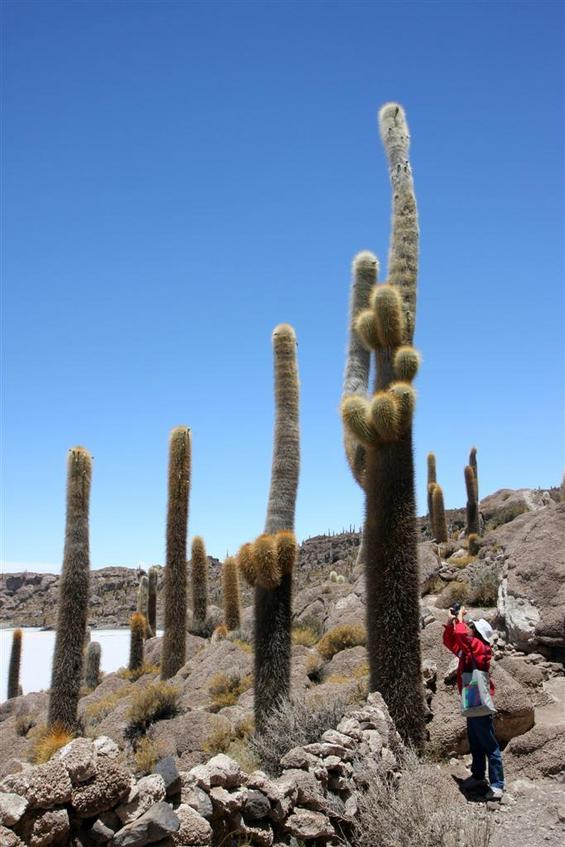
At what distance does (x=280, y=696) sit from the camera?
9.65 metres

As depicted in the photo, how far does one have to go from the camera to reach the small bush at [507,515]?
3253cm

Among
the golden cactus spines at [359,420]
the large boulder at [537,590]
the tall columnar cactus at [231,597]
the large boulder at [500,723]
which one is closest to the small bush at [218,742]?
the large boulder at [500,723]

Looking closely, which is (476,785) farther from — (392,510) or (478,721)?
(392,510)

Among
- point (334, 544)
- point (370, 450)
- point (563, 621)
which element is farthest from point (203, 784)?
point (334, 544)

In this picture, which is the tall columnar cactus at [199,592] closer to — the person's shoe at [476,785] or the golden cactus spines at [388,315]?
the golden cactus spines at [388,315]

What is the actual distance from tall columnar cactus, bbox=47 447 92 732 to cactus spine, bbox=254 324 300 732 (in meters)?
5.58

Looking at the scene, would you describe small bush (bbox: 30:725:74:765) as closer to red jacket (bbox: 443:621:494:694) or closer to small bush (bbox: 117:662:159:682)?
small bush (bbox: 117:662:159:682)

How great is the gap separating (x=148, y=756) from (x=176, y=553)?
722 cm

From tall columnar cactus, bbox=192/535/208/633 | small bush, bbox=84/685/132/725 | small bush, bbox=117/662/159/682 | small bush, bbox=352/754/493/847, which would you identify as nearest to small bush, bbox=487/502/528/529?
tall columnar cactus, bbox=192/535/208/633

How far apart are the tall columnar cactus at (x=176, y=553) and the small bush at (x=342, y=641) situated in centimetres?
437

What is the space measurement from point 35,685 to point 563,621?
38354 millimetres

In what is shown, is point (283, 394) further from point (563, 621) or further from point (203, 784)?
point (203, 784)

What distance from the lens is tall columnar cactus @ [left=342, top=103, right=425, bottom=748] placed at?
851cm

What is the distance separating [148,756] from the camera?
35.1 feet
